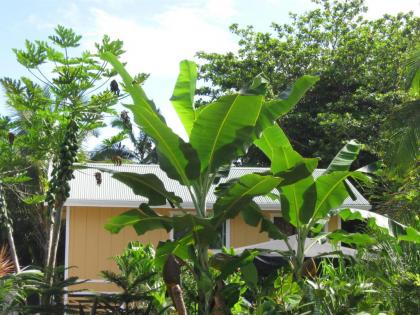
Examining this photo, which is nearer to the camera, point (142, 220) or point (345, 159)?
point (142, 220)

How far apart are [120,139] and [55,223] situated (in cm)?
172

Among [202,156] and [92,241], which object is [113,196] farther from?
[202,156]

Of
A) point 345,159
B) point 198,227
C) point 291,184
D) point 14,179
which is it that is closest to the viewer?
point 198,227

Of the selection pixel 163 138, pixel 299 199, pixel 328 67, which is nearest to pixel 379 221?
pixel 299 199

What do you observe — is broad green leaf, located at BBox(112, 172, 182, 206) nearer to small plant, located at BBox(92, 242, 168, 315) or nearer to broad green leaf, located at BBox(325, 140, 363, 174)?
small plant, located at BBox(92, 242, 168, 315)

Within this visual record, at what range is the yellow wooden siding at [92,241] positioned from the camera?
1600 cm

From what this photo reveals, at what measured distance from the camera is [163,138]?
7.43 metres

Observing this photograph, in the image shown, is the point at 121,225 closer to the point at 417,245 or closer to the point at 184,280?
the point at 184,280

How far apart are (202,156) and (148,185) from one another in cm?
78

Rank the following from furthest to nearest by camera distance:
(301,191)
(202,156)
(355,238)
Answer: (355,238)
(301,191)
(202,156)

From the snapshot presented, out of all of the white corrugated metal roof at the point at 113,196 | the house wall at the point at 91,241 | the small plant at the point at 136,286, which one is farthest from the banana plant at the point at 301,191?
the house wall at the point at 91,241

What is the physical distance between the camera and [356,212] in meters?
9.08

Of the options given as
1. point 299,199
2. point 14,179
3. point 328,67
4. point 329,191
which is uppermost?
point 328,67

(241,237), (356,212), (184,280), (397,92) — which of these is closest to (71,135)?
(184,280)
